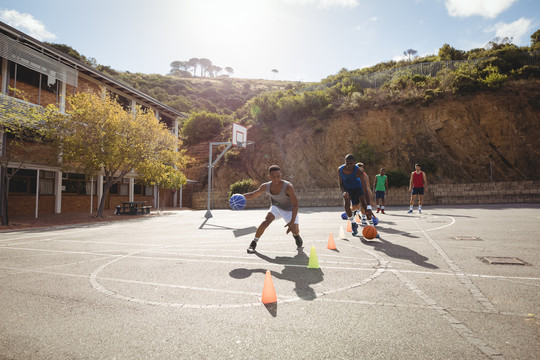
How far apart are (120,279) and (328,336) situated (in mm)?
3275

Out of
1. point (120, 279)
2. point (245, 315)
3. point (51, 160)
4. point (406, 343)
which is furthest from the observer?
point (51, 160)

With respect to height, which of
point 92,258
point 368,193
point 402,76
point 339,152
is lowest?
point 92,258

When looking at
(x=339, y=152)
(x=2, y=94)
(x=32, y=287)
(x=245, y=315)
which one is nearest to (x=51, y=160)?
(x=2, y=94)

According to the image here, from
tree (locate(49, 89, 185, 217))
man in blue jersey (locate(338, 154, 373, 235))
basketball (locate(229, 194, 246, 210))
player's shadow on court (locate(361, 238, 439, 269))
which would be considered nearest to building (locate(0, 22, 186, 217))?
tree (locate(49, 89, 185, 217))

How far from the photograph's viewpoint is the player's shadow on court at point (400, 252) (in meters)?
4.81

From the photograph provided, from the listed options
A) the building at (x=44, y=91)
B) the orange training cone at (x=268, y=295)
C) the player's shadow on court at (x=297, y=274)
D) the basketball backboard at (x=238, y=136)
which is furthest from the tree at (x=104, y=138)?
the orange training cone at (x=268, y=295)

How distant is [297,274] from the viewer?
427cm

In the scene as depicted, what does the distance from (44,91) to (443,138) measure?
33794 millimetres

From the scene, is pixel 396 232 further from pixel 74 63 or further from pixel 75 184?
pixel 74 63

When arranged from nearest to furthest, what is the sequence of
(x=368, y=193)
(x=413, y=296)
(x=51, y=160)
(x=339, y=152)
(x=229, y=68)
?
(x=413, y=296), (x=368, y=193), (x=51, y=160), (x=339, y=152), (x=229, y=68)

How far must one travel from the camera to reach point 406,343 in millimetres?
2197

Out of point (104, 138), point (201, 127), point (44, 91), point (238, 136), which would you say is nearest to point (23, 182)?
point (44, 91)

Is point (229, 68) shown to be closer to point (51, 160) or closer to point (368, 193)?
point (51, 160)

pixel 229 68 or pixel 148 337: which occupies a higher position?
pixel 229 68
